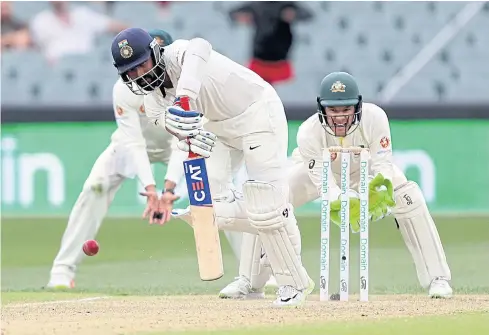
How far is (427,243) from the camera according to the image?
20.7ft

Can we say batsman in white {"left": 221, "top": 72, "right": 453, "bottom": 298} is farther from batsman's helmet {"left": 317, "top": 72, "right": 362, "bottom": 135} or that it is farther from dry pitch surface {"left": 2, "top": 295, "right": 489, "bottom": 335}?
dry pitch surface {"left": 2, "top": 295, "right": 489, "bottom": 335}

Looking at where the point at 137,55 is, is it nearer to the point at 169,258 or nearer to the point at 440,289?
the point at 440,289

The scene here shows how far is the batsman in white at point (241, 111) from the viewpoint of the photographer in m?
5.37

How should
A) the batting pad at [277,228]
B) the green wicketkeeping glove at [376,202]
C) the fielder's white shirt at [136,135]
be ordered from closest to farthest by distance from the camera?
the batting pad at [277,228], the green wicketkeeping glove at [376,202], the fielder's white shirt at [136,135]

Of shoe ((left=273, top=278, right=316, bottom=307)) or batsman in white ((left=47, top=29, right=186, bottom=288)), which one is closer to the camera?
shoe ((left=273, top=278, right=316, bottom=307))

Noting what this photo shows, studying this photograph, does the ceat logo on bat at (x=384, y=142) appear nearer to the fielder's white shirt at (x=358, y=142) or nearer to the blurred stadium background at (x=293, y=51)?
the fielder's white shirt at (x=358, y=142)

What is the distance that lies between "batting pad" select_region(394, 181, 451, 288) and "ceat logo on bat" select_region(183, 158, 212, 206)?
1406 mm

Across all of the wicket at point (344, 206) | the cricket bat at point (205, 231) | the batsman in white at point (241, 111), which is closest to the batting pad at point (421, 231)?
the wicket at point (344, 206)

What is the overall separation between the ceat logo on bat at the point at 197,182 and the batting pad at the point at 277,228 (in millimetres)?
275

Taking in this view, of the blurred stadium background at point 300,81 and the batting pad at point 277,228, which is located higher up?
the blurred stadium background at point 300,81

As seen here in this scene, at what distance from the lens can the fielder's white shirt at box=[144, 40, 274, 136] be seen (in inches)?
220

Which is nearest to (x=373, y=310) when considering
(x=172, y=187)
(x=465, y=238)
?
(x=172, y=187)

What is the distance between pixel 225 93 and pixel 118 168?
235 centimetres

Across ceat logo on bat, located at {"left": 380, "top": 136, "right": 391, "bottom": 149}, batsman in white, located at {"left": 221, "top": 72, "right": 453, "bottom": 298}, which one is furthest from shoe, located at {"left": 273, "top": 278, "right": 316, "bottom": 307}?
ceat logo on bat, located at {"left": 380, "top": 136, "right": 391, "bottom": 149}
